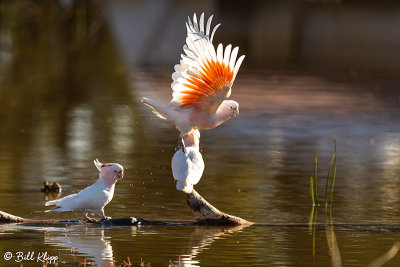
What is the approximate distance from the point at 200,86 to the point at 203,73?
5.4 inches

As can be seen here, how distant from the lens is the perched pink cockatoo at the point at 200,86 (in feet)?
35.0

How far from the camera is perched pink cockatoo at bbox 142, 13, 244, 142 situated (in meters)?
10.7

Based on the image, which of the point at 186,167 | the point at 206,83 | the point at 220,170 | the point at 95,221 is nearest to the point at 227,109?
the point at 206,83

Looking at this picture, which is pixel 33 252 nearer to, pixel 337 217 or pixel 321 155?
pixel 337 217

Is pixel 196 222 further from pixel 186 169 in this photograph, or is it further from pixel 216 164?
pixel 216 164

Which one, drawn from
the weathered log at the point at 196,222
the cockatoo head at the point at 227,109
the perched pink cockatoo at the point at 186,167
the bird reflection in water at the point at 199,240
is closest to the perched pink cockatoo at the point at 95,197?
the weathered log at the point at 196,222

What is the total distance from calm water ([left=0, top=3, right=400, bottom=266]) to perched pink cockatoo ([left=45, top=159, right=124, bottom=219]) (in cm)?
20

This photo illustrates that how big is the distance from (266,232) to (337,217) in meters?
1.16

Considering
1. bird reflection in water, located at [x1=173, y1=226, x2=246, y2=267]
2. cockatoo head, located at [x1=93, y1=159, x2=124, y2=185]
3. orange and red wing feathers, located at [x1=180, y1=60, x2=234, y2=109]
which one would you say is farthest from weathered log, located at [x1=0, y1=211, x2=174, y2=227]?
orange and red wing feathers, located at [x1=180, y1=60, x2=234, y2=109]

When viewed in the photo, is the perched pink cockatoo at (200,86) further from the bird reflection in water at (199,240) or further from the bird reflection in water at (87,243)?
the bird reflection in water at (87,243)

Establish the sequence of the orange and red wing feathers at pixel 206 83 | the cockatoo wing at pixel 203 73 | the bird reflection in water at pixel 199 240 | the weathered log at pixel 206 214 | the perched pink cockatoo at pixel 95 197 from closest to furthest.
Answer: the bird reflection in water at pixel 199 240 < the cockatoo wing at pixel 203 73 < the orange and red wing feathers at pixel 206 83 < the perched pink cockatoo at pixel 95 197 < the weathered log at pixel 206 214

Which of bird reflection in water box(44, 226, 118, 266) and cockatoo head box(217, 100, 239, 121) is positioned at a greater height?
cockatoo head box(217, 100, 239, 121)

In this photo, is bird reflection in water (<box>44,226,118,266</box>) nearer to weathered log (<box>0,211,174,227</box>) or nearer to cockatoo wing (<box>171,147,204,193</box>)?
weathered log (<box>0,211,174,227</box>)

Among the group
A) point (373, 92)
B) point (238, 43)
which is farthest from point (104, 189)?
point (238, 43)
